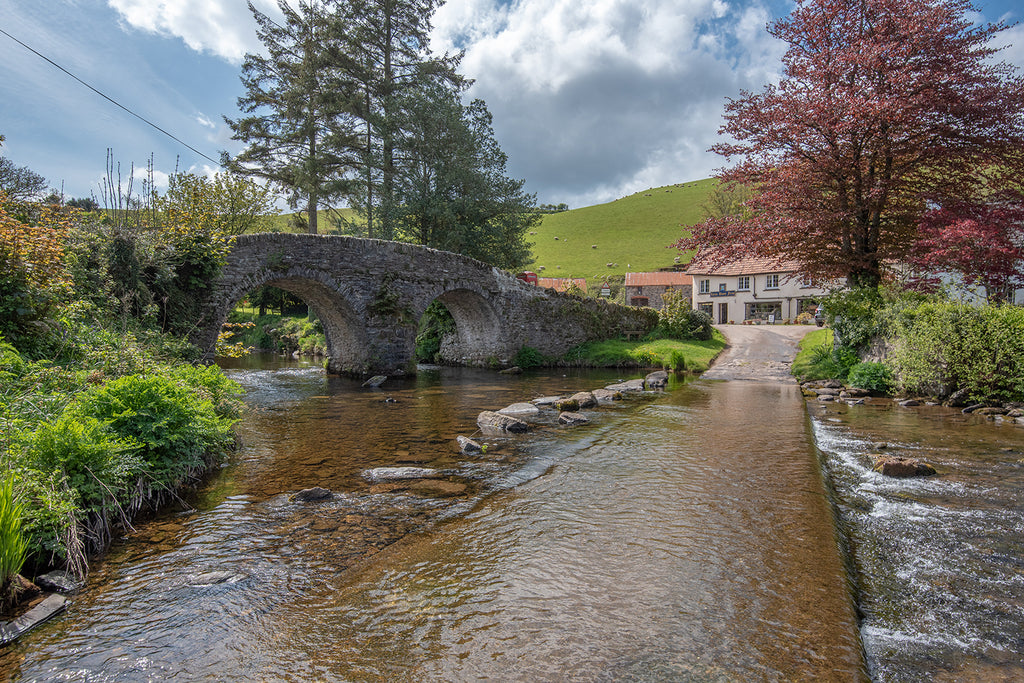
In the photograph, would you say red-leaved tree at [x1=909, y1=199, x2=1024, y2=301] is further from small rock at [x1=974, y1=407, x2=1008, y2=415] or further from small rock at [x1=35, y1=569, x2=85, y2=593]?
small rock at [x1=35, y1=569, x2=85, y2=593]

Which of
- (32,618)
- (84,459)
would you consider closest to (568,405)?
(84,459)

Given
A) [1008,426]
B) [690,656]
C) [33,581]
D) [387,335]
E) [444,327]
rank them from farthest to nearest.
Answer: [444,327] < [387,335] < [1008,426] < [33,581] < [690,656]

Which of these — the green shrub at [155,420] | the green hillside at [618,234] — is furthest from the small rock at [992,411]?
the green hillside at [618,234]

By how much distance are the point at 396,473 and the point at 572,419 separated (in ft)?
14.5

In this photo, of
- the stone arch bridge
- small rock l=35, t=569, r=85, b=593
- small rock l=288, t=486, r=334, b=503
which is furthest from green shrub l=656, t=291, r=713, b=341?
small rock l=35, t=569, r=85, b=593

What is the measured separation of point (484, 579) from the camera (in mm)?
3887

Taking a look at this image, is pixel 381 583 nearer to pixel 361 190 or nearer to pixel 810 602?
pixel 810 602

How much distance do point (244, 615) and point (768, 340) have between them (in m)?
27.3

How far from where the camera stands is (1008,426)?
9.19 m

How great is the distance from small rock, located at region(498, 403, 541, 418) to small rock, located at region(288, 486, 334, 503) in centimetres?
534

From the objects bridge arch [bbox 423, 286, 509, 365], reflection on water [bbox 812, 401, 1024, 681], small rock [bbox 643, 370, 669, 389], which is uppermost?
bridge arch [bbox 423, 286, 509, 365]

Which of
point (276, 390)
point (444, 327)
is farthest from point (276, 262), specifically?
point (444, 327)

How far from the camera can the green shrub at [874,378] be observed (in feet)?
42.5

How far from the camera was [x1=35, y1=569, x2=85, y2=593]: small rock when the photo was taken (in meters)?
3.69
